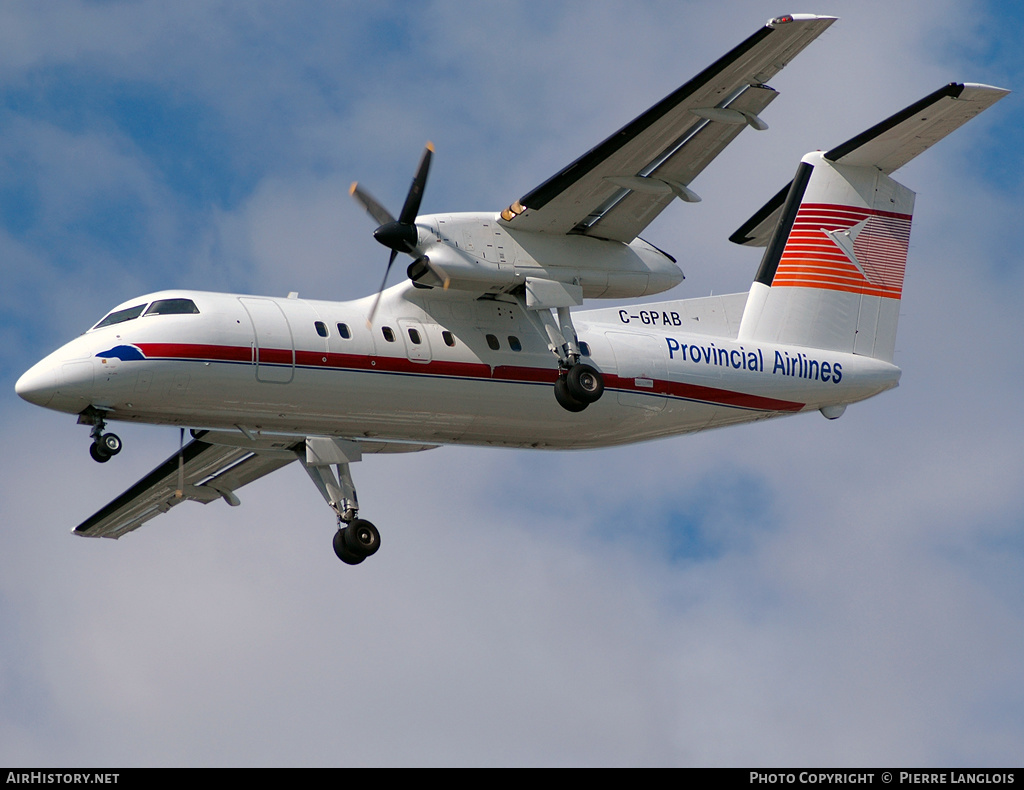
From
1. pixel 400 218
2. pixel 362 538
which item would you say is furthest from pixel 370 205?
pixel 362 538

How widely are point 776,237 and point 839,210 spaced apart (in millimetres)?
974

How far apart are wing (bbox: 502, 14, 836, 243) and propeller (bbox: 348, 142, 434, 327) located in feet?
3.79

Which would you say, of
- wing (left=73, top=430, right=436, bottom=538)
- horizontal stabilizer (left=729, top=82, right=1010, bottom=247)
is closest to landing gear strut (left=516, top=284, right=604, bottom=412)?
wing (left=73, top=430, right=436, bottom=538)

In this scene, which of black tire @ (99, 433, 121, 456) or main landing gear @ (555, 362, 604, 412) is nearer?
black tire @ (99, 433, 121, 456)

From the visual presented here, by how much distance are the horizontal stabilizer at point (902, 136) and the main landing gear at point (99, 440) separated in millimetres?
10188

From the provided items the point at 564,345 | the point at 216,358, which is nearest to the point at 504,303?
the point at 564,345

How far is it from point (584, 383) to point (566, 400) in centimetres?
30

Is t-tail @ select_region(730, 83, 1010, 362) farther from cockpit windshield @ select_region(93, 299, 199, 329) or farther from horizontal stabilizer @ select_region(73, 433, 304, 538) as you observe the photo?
cockpit windshield @ select_region(93, 299, 199, 329)

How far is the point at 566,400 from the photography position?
17.5 meters

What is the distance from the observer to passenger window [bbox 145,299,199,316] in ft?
53.0

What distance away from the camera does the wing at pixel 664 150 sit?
16.0 m

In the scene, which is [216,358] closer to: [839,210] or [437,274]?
[437,274]

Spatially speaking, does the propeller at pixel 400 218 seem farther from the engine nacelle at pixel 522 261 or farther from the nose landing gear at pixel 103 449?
the nose landing gear at pixel 103 449

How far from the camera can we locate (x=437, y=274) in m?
17.0
